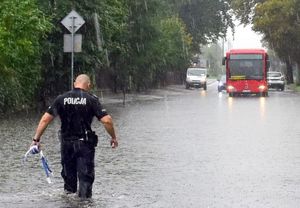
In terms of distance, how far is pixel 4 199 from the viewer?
9.24m

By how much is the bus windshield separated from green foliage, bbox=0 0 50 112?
2303cm

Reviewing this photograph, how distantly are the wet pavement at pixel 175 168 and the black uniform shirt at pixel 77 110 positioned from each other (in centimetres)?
87

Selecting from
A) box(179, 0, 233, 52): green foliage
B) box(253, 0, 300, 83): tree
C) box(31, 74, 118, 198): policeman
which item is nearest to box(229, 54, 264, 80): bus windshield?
box(253, 0, 300, 83): tree

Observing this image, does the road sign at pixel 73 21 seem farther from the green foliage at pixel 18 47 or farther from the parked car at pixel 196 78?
the parked car at pixel 196 78

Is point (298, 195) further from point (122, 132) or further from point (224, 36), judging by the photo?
point (224, 36)

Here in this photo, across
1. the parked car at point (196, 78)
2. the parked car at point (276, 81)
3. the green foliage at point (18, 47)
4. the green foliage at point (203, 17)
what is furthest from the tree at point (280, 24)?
the green foliage at point (18, 47)

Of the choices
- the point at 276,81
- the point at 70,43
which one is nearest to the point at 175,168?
the point at 70,43

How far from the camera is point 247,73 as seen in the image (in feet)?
156

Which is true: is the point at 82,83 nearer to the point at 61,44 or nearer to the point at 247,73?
the point at 61,44

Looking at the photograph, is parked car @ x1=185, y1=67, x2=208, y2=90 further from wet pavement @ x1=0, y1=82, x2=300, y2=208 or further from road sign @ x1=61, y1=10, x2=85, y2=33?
wet pavement @ x1=0, y1=82, x2=300, y2=208

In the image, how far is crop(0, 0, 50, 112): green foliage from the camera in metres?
23.5

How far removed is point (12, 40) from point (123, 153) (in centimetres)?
1044

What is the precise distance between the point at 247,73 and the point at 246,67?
1.40 ft

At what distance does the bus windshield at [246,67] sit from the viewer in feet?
156
